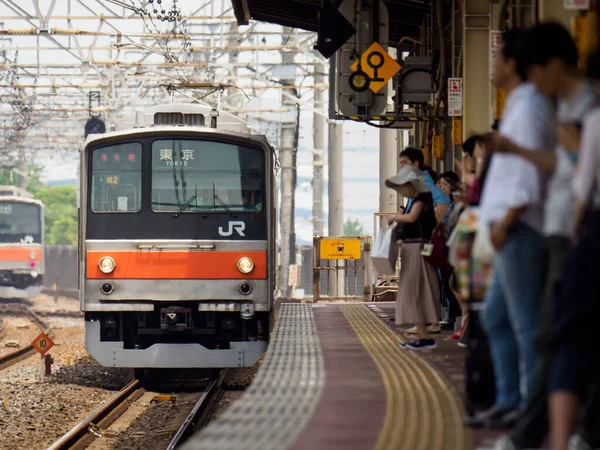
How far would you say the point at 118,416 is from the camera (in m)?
11.5

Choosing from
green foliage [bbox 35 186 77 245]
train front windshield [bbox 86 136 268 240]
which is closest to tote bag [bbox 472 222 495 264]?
train front windshield [bbox 86 136 268 240]

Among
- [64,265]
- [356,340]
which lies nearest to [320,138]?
[64,265]

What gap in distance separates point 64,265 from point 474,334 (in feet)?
133

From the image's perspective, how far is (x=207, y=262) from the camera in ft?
37.6

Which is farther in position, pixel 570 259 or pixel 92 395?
pixel 92 395

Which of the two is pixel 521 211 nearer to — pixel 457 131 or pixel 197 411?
pixel 197 411

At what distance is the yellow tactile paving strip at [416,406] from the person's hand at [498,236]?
33.2 inches

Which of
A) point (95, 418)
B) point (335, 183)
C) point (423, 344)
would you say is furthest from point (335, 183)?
point (423, 344)

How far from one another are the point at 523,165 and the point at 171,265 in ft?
24.7

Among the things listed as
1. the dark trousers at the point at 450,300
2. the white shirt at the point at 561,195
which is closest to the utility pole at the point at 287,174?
the dark trousers at the point at 450,300

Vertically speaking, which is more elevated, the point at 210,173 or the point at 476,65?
the point at 476,65

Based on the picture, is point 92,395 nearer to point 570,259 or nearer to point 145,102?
point 570,259

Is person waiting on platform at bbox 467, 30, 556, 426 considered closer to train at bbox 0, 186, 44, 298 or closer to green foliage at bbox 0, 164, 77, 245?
train at bbox 0, 186, 44, 298

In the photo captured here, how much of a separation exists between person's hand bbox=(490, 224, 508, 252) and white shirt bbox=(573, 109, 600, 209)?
0.65m
